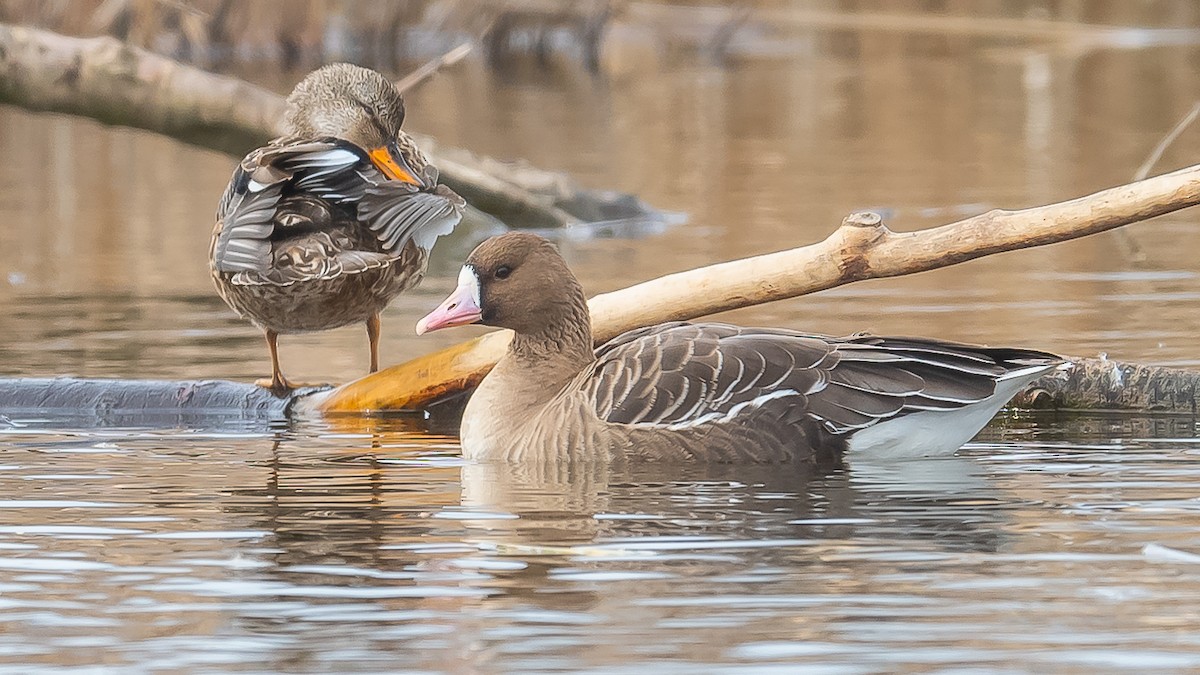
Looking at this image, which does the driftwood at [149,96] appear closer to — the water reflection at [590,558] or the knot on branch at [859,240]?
the water reflection at [590,558]

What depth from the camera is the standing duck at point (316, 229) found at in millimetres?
8469

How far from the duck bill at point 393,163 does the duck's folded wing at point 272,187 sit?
0.32 meters

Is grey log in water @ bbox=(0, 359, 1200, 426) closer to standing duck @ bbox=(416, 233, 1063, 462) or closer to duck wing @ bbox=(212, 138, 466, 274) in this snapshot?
duck wing @ bbox=(212, 138, 466, 274)

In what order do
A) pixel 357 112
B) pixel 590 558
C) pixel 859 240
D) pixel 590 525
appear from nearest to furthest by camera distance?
pixel 590 558, pixel 590 525, pixel 859 240, pixel 357 112

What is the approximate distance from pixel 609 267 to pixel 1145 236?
157 inches

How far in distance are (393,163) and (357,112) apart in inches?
17.9

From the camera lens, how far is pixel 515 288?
7.90 meters

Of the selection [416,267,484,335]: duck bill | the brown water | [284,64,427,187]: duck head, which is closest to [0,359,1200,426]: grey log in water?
the brown water

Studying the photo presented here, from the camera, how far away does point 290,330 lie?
29.8 ft

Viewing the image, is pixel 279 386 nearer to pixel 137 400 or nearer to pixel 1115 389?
pixel 137 400

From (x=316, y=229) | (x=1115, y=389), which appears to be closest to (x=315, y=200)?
(x=316, y=229)

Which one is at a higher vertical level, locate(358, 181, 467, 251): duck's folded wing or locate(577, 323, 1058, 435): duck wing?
locate(358, 181, 467, 251): duck's folded wing

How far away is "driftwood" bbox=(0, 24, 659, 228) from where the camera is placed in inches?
515

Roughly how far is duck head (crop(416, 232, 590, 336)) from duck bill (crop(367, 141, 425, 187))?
98 centimetres
